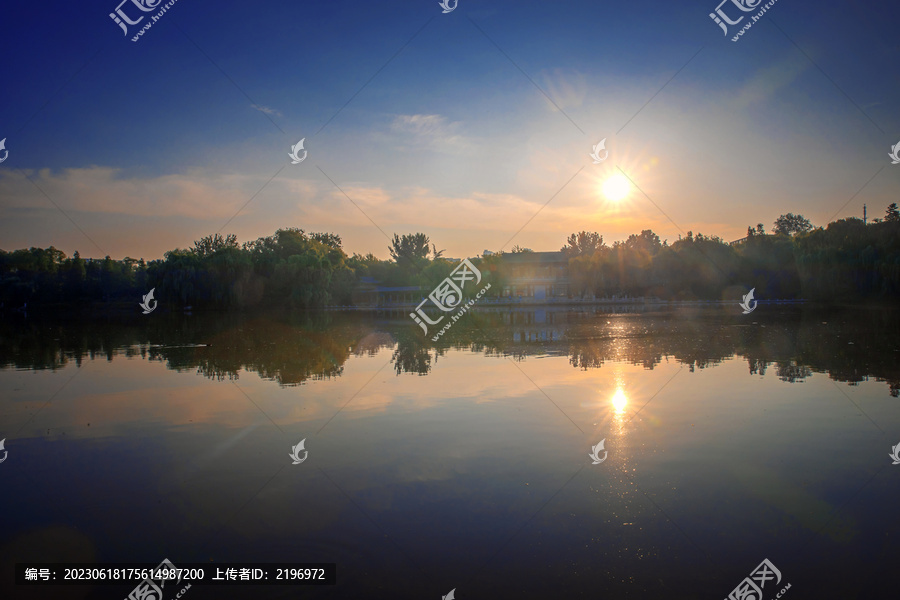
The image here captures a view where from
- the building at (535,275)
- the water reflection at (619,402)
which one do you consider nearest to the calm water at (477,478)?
the water reflection at (619,402)

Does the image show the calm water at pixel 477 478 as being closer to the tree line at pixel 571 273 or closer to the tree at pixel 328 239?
the tree line at pixel 571 273

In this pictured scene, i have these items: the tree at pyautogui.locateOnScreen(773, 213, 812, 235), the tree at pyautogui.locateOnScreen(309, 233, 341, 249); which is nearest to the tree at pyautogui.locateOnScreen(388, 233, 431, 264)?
the tree at pyautogui.locateOnScreen(309, 233, 341, 249)

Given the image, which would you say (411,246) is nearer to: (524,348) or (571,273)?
(571,273)

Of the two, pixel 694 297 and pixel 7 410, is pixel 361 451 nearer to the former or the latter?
pixel 7 410

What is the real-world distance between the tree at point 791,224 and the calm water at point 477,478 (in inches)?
5062

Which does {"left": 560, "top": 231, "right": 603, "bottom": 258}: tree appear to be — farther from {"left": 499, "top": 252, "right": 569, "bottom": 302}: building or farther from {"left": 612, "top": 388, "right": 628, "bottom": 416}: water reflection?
{"left": 612, "top": 388, "right": 628, "bottom": 416}: water reflection

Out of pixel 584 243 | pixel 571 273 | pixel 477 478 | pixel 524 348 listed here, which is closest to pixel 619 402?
pixel 477 478

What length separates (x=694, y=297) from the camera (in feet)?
246

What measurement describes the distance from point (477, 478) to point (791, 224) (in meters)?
144

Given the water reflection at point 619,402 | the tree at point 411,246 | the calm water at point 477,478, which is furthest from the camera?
the tree at point 411,246

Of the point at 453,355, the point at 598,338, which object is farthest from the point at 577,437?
the point at 598,338

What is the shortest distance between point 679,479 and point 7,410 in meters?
14.6

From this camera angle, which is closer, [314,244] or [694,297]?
[694,297]

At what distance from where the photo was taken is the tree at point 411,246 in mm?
123375
